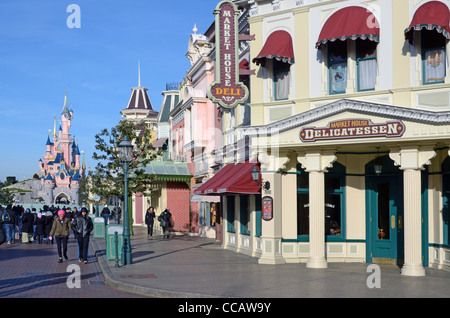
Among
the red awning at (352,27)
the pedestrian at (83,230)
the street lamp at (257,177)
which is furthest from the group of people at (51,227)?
the red awning at (352,27)

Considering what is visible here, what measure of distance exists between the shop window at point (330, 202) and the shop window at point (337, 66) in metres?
2.76

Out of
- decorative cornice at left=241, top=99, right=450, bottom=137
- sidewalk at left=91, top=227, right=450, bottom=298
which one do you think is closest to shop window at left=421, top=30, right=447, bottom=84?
decorative cornice at left=241, top=99, right=450, bottom=137

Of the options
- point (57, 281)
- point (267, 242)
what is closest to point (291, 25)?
point (267, 242)

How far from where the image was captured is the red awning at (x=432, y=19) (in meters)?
15.1

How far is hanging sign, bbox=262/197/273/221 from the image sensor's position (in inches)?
729

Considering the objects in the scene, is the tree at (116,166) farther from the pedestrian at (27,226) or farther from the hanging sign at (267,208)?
the hanging sign at (267,208)

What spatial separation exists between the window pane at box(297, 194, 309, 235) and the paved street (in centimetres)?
624

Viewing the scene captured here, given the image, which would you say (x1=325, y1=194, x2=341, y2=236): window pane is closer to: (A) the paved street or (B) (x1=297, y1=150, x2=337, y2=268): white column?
(B) (x1=297, y1=150, x2=337, y2=268): white column

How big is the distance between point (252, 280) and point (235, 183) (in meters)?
4.77

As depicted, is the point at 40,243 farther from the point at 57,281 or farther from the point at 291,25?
the point at 291,25
